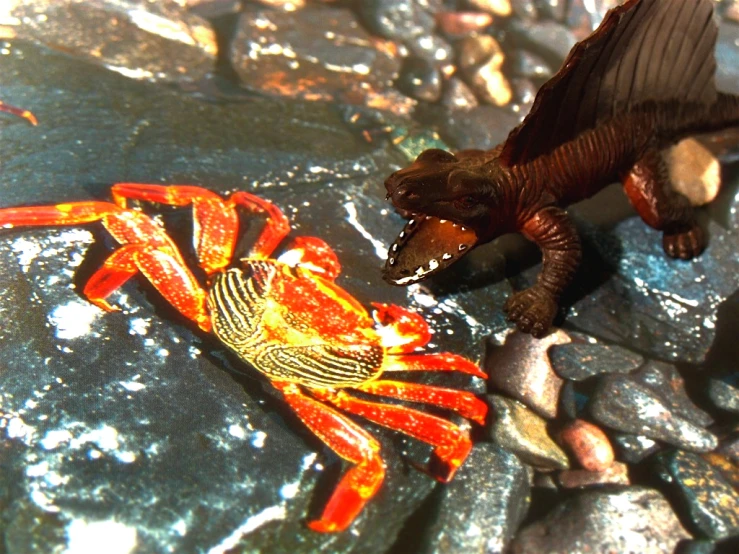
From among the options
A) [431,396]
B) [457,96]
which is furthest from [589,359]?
[457,96]

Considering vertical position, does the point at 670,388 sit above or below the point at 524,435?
above

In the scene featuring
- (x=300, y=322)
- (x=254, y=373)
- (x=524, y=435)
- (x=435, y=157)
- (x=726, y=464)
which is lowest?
(x=254, y=373)

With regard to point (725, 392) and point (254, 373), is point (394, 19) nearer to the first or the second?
point (254, 373)

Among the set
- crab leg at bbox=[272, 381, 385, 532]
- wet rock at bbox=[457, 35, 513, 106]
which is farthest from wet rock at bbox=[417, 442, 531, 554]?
wet rock at bbox=[457, 35, 513, 106]

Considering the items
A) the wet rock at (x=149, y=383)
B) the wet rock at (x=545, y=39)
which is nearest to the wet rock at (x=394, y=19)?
the wet rock at (x=545, y=39)

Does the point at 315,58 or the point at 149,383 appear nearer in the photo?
the point at 149,383

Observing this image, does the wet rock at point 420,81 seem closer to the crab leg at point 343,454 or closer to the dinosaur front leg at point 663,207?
the dinosaur front leg at point 663,207

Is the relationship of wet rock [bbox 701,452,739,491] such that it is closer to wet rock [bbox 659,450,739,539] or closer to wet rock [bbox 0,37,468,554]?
wet rock [bbox 659,450,739,539]

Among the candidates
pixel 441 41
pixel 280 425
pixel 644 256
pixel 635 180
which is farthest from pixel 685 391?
pixel 441 41
